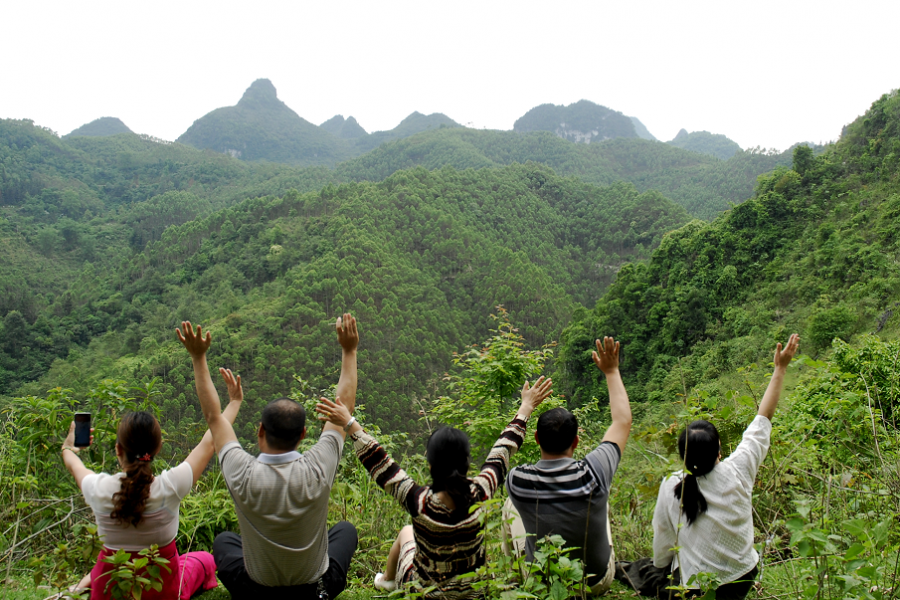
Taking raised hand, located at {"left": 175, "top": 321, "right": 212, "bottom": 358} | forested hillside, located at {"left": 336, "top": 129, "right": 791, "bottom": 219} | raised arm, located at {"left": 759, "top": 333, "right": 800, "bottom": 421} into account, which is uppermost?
forested hillside, located at {"left": 336, "top": 129, "right": 791, "bottom": 219}

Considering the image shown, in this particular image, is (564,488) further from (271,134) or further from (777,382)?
(271,134)

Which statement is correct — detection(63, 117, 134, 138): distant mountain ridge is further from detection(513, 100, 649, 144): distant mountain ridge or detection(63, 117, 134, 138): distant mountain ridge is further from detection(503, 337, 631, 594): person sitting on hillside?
detection(503, 337, 631, 594): person sitting on hillside

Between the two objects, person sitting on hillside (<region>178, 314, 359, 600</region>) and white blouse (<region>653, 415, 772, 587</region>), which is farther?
white blouse (<region>653, 415, 772, 587</region>)

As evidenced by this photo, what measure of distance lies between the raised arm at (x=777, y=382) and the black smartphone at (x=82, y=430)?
2720mm

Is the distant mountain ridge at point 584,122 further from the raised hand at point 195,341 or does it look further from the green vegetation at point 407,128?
the raised hand at point 195,341

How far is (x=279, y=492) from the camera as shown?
1.81 meters

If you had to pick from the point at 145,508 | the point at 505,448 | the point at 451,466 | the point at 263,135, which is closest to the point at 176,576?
the point at 145,508

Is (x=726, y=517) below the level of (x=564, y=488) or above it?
below

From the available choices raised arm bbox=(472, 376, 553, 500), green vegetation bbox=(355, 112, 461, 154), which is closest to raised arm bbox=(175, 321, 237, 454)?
raised arm bbox=(472, 376, 553, 500)

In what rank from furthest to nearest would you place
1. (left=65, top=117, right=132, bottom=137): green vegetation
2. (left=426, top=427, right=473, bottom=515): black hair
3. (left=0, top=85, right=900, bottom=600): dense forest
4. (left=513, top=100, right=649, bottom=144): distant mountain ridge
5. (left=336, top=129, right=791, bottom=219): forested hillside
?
(left=513, top=100, right=649, bottom=144): distant mountain ridge → (left=65, top=117, right=132, bottom=137): green vegetation → (left=336, top=129, right=791, bottom=219): forested hillside → (left=0, top=85, right=900, bottom=600): dense forest → (left=426, top=427, right=473, bottom=515): black hair

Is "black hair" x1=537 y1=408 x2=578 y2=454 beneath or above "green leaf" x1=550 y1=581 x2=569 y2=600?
above

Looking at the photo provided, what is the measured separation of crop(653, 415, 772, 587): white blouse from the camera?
1939 mm

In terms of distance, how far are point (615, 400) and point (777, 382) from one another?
67cm

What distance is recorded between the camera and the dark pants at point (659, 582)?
1.97m
